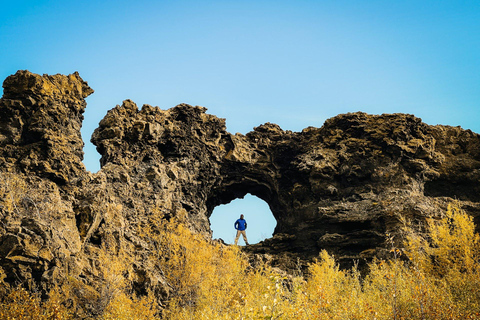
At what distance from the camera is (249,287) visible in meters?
22.1

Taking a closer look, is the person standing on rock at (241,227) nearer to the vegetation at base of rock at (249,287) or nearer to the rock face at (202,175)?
the rock face at (202,175)

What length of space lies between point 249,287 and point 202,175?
12454mm

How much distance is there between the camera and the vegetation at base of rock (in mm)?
14695

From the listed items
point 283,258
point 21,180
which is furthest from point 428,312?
point 21,180

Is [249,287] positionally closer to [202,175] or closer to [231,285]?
[231,285]

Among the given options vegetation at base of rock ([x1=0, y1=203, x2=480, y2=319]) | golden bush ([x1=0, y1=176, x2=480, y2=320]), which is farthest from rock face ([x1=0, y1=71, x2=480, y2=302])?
vegetation at base of rock ([x1=0, y1=203, x2=480, y2=319])

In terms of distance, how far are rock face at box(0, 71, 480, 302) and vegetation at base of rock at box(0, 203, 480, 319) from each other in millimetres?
1064

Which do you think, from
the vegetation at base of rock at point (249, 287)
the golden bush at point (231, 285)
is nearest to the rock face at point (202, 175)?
the golden bush at point (231, 285)

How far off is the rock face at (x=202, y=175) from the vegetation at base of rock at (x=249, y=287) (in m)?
1.06

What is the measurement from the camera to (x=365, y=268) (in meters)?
27.7

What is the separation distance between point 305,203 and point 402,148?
8.91 meters

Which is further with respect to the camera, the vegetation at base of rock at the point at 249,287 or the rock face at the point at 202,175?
the rock face at the point at 202,175

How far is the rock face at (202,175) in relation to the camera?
2111 centimetres

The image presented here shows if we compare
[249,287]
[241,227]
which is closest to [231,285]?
[249,287]
